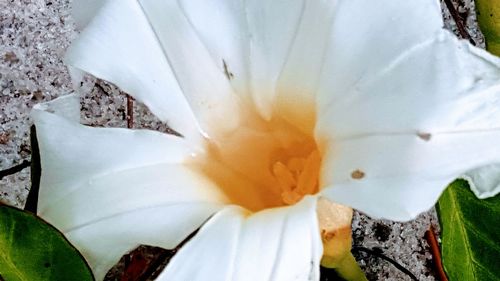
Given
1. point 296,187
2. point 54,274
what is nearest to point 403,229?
point 296,187

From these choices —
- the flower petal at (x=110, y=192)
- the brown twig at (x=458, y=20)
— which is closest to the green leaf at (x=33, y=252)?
the flower petal at (x=110, y=192)

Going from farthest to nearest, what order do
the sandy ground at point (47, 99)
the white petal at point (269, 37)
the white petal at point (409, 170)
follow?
the sandy ground at point (47, 99) → the white petal at point (269, 37) → the white petal at point (409, 170)

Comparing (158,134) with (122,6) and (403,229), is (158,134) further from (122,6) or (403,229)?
(403,229)

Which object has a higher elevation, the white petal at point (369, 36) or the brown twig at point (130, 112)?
the white petal at point (369, 36)

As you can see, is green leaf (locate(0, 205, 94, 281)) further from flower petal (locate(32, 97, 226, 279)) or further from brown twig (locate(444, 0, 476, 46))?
brown twig (locate(444, 0, 476, 46))

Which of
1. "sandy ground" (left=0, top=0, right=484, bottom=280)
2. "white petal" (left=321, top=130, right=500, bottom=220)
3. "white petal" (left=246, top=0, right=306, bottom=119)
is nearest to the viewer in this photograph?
"white petal" (left=321, top=130, right=500, bottom=220)

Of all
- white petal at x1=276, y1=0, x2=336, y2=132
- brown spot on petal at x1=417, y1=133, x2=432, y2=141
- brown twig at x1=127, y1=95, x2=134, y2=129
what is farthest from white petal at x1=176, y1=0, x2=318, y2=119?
brown twig at x1=127, y1=95, x2=134, y2=129

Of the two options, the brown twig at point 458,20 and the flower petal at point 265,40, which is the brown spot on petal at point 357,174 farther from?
the brown twig at point 458,20
